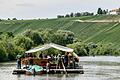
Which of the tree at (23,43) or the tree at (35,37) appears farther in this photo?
the tree at (35,37)

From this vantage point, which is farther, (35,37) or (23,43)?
(35,37)

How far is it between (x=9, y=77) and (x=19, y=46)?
3445 inches

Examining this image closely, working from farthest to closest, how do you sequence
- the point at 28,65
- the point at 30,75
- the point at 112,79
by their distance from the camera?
the point at 28,65
the point at 30,75
the point at 112,79

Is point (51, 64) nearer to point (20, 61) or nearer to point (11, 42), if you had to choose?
point (20, 61)

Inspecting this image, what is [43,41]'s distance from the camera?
185m

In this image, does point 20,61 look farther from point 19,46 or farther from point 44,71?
point 19,46

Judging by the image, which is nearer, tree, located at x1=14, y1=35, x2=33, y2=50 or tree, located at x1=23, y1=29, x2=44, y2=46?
tree, located at x1=14, y1=35, x2=33, y2=50

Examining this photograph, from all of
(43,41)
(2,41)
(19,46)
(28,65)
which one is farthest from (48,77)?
(43,41)

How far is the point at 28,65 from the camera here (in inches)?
3059

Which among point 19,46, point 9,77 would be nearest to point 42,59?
point 9,77

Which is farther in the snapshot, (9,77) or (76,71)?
(76,71)

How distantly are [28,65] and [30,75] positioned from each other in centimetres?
508

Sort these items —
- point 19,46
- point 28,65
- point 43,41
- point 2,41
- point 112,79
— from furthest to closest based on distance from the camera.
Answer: point 43,41
point 19,46
point 2,41
point 28,65
point 112,79

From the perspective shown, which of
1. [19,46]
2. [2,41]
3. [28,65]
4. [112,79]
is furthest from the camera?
[19,46]
